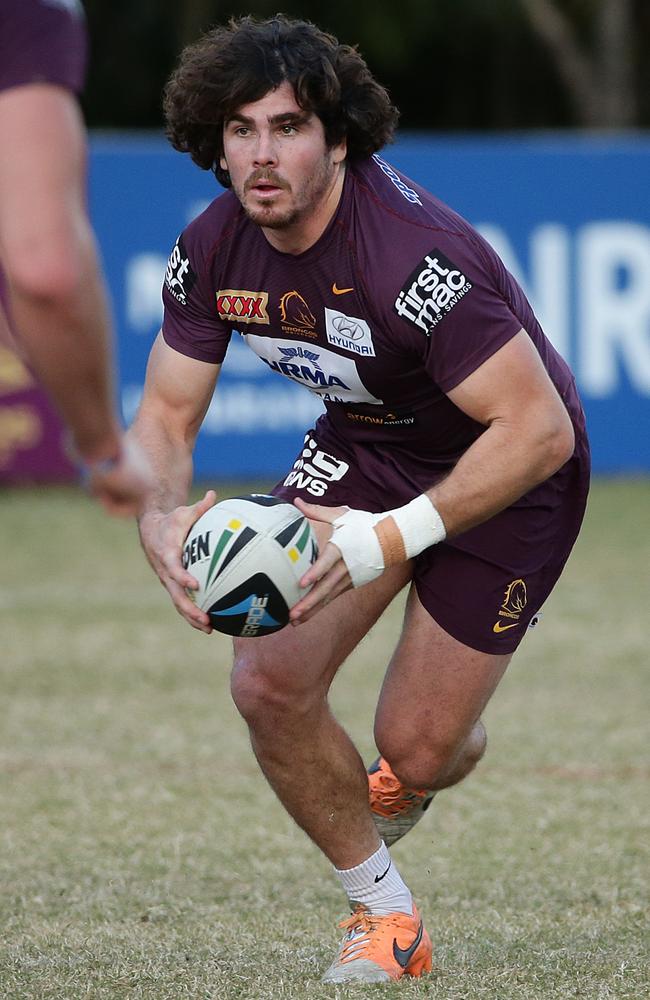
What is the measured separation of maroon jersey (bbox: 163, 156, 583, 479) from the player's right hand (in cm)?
56

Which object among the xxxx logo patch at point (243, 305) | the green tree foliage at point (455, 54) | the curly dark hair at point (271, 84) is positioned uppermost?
the curly dark hair at point (271, 84)

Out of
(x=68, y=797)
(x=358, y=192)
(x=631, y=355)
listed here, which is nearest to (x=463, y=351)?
(x=358, y=192)

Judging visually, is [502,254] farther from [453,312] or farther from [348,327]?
[453,312]

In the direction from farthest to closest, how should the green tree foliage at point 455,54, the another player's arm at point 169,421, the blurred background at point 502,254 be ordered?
1. the green tree foliage at point 455,54
2. the blurred background at point 502,254
3. the another player's arm at point 169,421

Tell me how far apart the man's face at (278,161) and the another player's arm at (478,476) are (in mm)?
646

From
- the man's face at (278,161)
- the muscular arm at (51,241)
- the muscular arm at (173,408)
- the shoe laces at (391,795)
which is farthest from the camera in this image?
the shoe laces at (391,795)

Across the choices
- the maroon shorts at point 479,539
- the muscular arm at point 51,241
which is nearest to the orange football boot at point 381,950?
the maroon shorts at point 479,539

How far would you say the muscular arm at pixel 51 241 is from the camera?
9.71ft

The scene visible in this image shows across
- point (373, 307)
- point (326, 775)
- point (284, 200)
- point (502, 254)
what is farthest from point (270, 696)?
point (502, 254)

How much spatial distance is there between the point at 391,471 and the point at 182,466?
0.66 metres

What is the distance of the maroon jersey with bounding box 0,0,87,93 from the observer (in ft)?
9.91

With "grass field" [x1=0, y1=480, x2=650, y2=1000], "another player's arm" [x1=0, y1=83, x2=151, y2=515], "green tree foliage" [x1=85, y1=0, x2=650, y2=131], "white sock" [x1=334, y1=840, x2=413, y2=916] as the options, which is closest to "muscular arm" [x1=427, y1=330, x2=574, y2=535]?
"white sock" [x1=334, y1=840, x2=413, y2=916]

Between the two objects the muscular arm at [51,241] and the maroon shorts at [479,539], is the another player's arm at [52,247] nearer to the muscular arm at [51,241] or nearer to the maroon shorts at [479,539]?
the muscular arm at [51,241]

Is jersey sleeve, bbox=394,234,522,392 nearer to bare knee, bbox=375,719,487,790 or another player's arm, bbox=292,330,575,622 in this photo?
another player's arm, bbox=292,330,575,622
